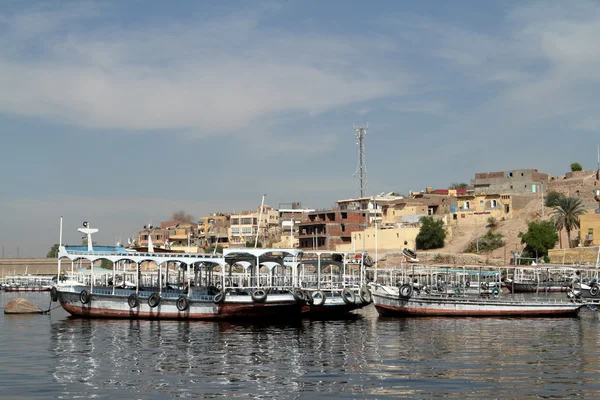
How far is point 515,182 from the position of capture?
113m

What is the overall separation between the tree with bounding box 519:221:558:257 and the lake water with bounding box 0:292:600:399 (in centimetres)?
4758

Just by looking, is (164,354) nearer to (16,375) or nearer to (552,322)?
(16,375)

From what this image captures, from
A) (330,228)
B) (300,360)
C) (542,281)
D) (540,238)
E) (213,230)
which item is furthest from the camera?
(213,230)

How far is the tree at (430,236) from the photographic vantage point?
10138cm

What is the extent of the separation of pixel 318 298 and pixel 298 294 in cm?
296

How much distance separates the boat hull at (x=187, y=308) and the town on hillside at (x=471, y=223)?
3875 cm

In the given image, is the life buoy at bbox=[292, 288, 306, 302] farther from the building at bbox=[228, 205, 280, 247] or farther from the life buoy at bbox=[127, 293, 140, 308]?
the building at bbox=[228, 205, 280, 247]

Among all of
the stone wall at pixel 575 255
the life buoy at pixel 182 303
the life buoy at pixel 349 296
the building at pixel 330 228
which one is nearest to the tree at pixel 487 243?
the stone wall at pixel 575 255

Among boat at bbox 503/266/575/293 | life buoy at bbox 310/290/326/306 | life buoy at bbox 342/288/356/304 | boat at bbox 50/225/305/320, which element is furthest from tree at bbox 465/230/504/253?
life buoy at bbox 310/290/326/306

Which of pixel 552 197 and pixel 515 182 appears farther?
pixel 515 182

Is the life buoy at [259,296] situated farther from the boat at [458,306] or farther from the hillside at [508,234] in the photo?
the hillside at [508,234]

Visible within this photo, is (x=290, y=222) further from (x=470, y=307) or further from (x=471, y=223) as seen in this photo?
(x=470, y=307)

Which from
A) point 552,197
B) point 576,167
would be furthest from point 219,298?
point 576,167

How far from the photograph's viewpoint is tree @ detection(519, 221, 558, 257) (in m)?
90.7
